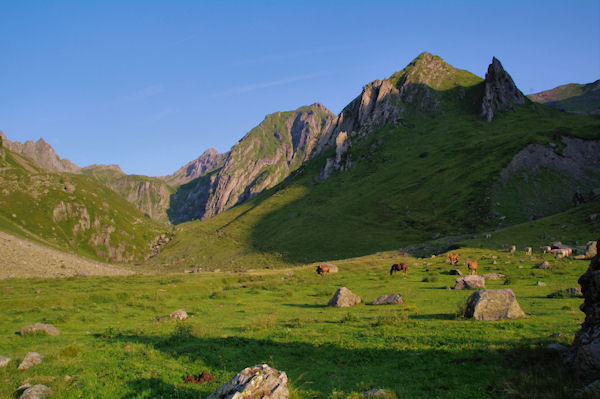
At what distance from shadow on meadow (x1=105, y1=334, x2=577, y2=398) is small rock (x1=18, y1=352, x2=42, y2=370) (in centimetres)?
519

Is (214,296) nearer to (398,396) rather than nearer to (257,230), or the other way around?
(398,396)

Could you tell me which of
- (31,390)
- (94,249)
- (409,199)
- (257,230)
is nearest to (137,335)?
(31,390)

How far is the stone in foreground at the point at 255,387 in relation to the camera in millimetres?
9023

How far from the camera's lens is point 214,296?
39531 millimetres

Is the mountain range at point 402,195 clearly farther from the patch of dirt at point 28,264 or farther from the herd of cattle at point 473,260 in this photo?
the patch of dirt at point 28,264

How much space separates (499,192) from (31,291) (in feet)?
388

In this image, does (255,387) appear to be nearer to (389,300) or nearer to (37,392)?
(37,392)

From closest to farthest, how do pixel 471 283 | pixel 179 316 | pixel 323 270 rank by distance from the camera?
pixel 179 316 → pixel 471 283 → pixel 323 270

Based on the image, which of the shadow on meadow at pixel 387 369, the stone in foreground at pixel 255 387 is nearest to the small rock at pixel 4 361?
the shadow on meadow at pixel 387 369

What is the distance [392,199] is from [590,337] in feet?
422

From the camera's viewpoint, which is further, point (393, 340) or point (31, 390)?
point (393, 340)

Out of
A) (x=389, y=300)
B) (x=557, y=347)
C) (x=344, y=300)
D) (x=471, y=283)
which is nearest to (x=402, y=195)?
(x=471, y=283)

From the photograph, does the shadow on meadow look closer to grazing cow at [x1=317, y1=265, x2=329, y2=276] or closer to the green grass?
the green grass

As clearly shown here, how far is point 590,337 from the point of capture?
9.66 metres
